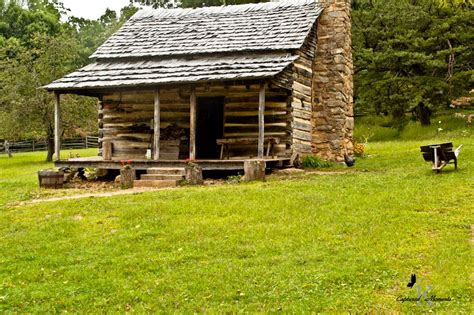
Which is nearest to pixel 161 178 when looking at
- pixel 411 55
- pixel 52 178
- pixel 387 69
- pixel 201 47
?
pixel 52 178

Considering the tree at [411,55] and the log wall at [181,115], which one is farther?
the tree at [411,55]

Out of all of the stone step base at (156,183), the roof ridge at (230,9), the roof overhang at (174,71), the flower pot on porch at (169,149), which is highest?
the roof ridge at (230,9)

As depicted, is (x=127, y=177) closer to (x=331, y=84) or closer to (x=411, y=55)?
(x=331, y=84)

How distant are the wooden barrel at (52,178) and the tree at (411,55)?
18902 millimetres

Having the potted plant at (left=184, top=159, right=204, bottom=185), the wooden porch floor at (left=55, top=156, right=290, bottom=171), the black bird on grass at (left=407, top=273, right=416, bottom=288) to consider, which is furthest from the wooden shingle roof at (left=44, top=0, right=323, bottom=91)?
the black bird on grass at (left=407, top=273, right=416, bottom=288)

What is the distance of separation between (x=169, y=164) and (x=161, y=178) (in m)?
0.82

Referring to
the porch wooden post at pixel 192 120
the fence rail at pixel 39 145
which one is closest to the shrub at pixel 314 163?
the porch wooden post at pixel 192 120

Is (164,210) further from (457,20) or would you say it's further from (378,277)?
(457,20)

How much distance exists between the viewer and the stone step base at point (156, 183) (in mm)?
15430

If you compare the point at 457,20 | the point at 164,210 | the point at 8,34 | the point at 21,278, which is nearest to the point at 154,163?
the point at 164,210

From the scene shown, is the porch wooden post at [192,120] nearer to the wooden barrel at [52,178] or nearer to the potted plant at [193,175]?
the potted plant at [193,175]

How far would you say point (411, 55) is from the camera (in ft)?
98.7

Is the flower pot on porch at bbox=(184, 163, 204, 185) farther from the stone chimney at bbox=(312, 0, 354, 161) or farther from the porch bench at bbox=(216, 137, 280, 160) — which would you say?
the stone chimney at bbox=(312, 0, 354, 161)

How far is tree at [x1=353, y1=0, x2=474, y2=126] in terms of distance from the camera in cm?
2972
